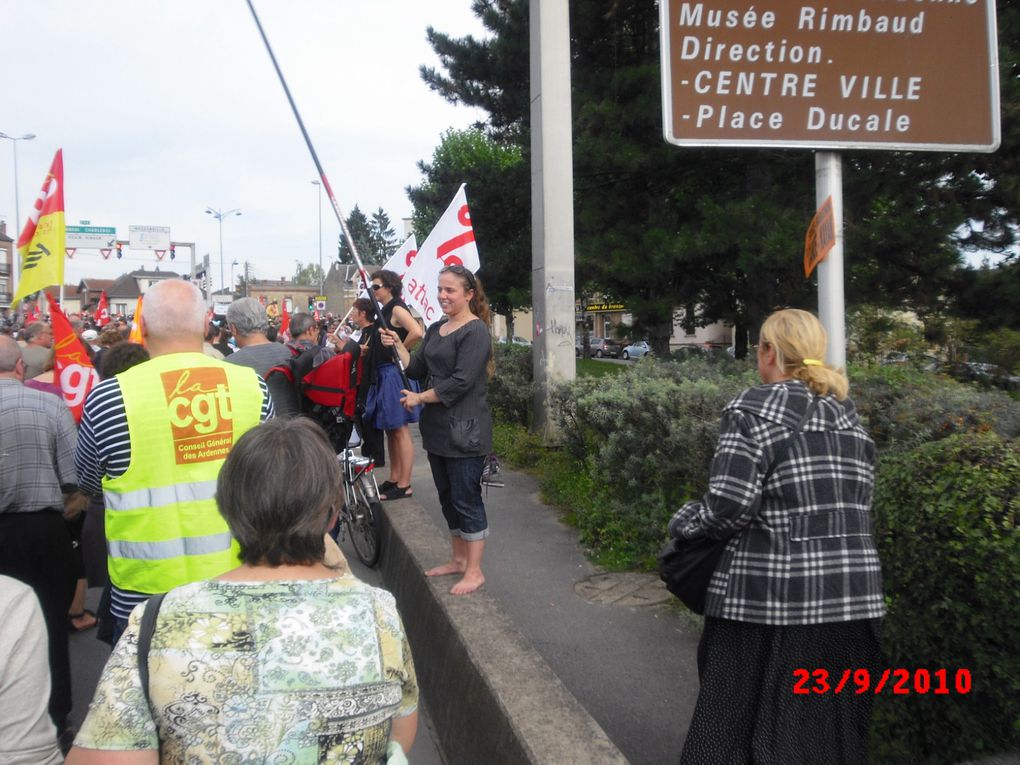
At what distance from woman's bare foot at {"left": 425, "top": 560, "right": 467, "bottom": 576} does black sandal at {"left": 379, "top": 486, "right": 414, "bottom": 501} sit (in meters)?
2.05

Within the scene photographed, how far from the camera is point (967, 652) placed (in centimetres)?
266

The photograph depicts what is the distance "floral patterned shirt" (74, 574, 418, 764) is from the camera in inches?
59.6

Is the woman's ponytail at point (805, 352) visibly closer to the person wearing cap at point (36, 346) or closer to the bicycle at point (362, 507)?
the bicycle at point (362, 507)

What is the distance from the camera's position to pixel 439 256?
8.21 m

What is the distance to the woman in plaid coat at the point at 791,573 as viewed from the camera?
2.45 metres

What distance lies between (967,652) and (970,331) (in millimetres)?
6025

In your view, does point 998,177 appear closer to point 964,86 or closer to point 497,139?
point 964,86

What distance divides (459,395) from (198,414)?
1.89 meters

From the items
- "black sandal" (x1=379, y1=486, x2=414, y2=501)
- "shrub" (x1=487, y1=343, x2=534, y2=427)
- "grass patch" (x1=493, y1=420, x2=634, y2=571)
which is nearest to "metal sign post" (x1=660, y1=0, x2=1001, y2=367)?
"grass patch" (x1=493, y1=420, x2=634, y2=571)

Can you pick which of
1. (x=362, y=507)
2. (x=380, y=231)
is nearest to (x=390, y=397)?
(x=362, y=507)

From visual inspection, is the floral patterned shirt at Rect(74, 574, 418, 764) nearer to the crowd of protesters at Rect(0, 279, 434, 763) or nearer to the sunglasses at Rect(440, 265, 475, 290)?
the crowd of protesters at Rect(0, 279, 434, 763)

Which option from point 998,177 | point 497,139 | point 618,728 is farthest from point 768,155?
point 618,728

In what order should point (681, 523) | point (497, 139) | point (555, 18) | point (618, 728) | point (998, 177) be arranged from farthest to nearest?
point (497, 139)
point (555, 18)
point (998, 177)
point (618, 728)
point (681, 523)

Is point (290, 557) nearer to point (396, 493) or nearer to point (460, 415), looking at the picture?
point (460, 415)
